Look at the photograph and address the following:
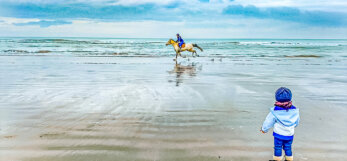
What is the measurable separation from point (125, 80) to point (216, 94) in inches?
143

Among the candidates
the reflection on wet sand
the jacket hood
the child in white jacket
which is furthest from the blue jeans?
the reflection on wet sand

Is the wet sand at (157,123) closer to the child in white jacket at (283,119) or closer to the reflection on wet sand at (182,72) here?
the child in white jacket at (283,119)

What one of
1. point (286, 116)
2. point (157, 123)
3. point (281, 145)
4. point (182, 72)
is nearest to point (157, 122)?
point (157, 123)

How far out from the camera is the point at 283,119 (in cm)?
330

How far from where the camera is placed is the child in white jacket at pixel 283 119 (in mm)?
3260

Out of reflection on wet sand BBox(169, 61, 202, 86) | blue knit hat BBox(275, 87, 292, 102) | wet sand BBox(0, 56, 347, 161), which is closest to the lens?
blue knit hat BBox(275, 87, 292, 102)

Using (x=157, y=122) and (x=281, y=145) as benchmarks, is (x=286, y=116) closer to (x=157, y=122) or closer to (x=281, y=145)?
(x=281, y=145)

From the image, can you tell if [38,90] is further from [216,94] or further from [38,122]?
[216,94]

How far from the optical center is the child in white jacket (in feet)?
10.7

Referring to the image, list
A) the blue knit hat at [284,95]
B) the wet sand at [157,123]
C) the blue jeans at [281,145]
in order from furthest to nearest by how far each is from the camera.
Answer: the wet sand at [157,123]
the blue jeans at [281,145]
the blue knit hat at [284,95]

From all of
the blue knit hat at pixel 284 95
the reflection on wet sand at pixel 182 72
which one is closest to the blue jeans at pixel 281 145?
the blue knit hat at pixel 284 95

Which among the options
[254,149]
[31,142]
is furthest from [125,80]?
[254,149]

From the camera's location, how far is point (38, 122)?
4.95m

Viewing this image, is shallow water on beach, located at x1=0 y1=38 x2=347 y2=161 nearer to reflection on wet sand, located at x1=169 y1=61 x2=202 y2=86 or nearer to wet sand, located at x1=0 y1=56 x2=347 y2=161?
wet sand, located at x1=0 y1=56 x2=347 y2=161
